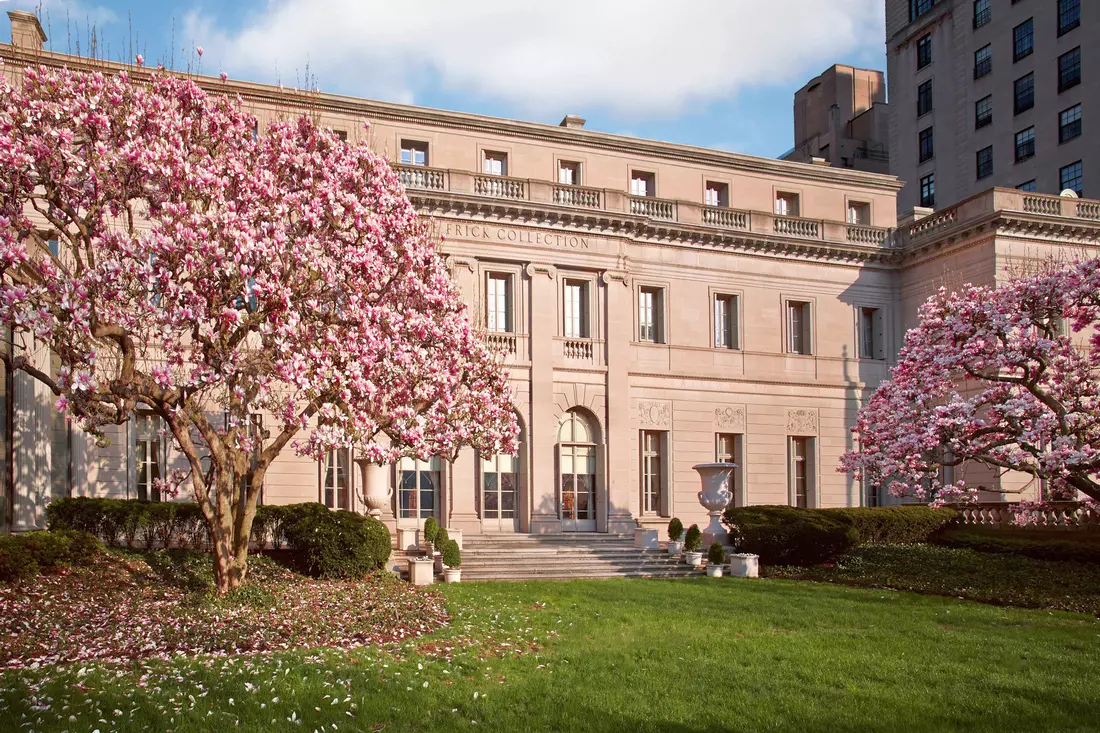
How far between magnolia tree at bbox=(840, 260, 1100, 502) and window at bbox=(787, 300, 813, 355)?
12.0 m

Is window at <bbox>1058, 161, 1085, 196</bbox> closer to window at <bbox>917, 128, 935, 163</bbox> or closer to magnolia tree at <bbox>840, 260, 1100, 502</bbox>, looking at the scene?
window at <bbox>917, 128, 935, 163</bbox>

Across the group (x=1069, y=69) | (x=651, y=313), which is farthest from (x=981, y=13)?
(x=651, y=313)

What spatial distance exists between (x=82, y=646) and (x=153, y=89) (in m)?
8.26

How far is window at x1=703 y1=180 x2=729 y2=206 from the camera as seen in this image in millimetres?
35062

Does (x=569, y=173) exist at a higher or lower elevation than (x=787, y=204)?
higher

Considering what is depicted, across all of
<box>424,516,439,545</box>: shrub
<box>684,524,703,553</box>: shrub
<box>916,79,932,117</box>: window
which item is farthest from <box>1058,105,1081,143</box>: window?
<box>424,516,439,545</box>: shrub

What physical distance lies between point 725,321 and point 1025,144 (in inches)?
844

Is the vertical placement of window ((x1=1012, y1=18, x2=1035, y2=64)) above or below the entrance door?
above

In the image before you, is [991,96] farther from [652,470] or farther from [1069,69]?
[652,470]

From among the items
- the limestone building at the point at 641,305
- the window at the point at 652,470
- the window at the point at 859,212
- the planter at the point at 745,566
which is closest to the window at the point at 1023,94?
the limestone building at the point at 641,305

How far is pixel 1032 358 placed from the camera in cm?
2025

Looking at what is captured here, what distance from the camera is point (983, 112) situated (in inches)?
1884

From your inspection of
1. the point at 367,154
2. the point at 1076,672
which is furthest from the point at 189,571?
the point at 1076,672

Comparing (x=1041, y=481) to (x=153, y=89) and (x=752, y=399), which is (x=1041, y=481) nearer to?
(x=752, y=399)
